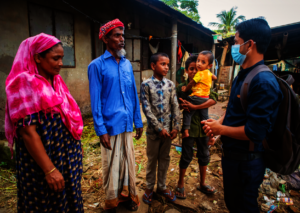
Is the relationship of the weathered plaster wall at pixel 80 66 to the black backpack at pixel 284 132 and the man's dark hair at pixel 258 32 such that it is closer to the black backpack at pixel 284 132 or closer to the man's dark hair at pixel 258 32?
the man's dark hair at pixel 258 32

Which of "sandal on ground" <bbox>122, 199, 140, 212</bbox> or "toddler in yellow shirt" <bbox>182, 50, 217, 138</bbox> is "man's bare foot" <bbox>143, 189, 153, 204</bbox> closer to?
"sandal on ground" <bbox>122, 199, 140, 212</bbox>

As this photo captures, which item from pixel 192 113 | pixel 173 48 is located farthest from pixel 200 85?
pixel 173 48

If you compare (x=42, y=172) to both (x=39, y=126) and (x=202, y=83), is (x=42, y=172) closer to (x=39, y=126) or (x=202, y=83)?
(x=39, y=126)

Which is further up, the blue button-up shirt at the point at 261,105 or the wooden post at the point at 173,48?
the wooden post at the point at 173,48

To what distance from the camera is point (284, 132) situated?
4.52ft

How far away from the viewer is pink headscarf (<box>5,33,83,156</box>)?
128cm

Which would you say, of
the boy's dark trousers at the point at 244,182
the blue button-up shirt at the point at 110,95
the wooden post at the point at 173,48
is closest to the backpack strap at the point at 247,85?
the boy's dark trousers at the point at 244,182

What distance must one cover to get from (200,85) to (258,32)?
1.22 meters

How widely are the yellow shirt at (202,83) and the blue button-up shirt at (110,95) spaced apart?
102cm

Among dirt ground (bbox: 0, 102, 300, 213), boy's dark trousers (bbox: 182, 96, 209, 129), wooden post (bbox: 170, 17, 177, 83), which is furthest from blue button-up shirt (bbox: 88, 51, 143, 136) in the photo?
wooden post (bbox: 170, 17, 177, 83)

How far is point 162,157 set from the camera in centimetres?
248

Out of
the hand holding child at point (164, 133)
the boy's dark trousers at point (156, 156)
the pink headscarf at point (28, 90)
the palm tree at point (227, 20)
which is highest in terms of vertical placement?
the palm tree at point (227, 20)

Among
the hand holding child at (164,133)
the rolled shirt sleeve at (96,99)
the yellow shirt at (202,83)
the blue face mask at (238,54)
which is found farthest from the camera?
the yellow shirt at (202,83)

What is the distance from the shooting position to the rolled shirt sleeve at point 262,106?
1282 mm
